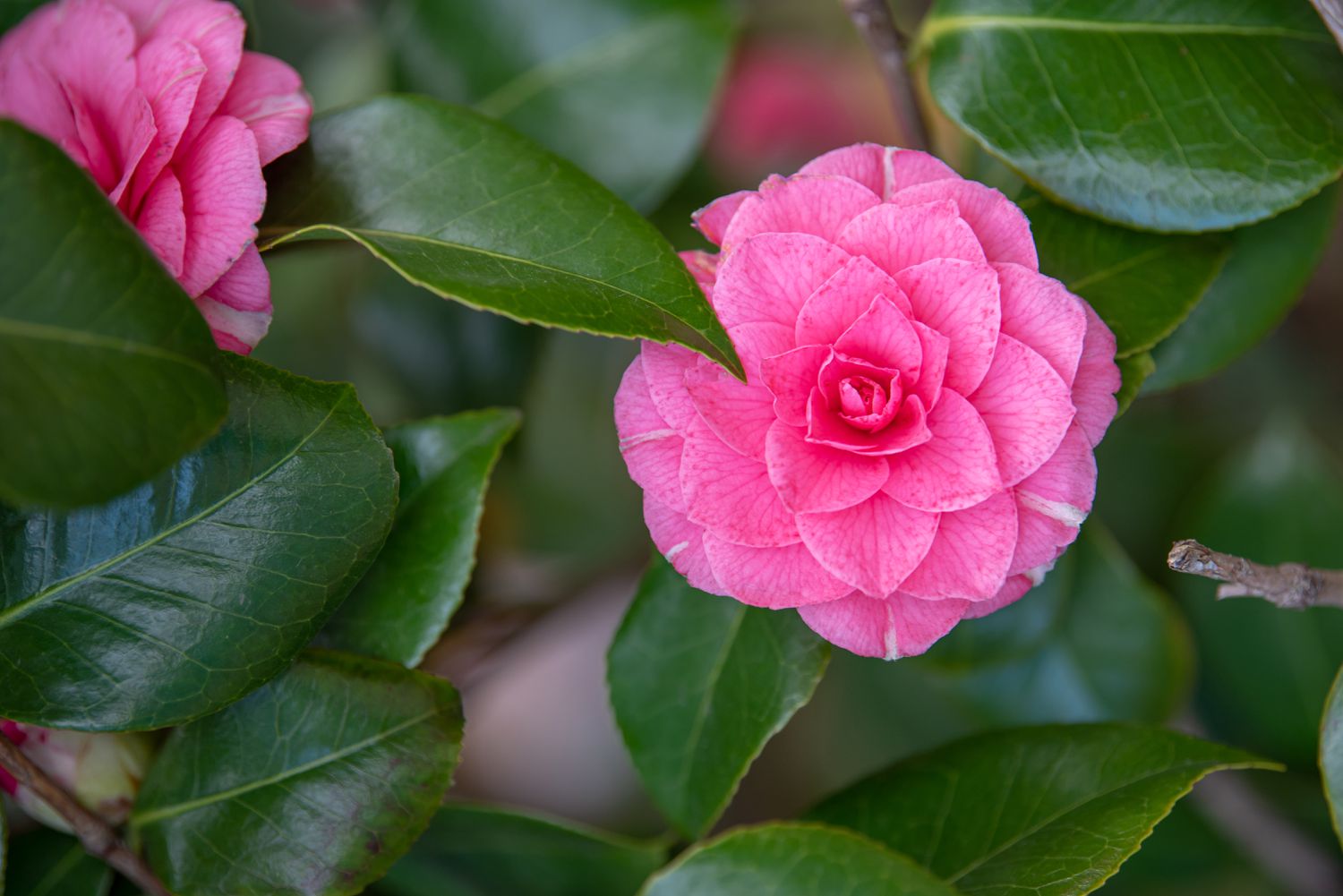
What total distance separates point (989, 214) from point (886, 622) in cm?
21

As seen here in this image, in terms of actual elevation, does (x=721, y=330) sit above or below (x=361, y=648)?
above

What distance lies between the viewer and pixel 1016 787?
650 millimetres

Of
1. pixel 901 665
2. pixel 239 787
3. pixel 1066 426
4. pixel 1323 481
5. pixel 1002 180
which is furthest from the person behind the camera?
pixel 901 665

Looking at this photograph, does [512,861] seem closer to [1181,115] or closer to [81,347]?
[81,347]

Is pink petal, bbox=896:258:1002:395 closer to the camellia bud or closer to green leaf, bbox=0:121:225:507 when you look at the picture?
green leaf, bbox=0:121:225:507

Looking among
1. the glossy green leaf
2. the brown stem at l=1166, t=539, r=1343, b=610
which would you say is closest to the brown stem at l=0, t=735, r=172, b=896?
the brown stem at l=1166, t=539, r=1343, b=610

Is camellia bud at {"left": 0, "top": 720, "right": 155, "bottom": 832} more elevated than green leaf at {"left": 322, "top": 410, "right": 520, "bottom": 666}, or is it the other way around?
green leaf at {"left": 322, "top": 410, "right": 520, "bottom": 666}

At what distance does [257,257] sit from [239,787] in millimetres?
295

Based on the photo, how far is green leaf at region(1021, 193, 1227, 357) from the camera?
64 cm

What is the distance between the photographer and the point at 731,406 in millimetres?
536

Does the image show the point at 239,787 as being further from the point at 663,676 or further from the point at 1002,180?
the point at 1002,180

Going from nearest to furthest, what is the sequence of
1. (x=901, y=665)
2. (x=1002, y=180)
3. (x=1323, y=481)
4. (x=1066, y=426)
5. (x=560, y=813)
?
(x=1066, y=426)
(x=1002, y=180)
(x=1323, y=481)
(x=901, y=665)
(x=560, y=813)

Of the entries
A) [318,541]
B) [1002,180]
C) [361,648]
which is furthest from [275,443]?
[1002,180]

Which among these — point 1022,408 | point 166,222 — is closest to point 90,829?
point 166,222
